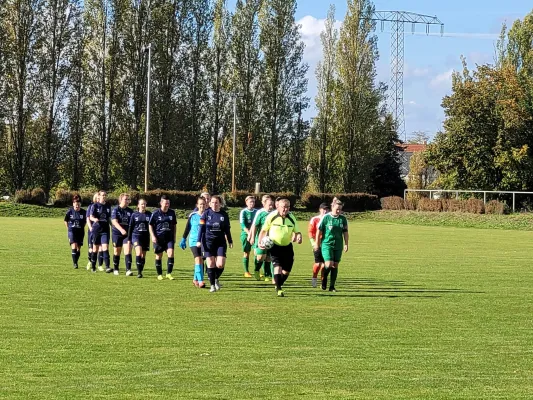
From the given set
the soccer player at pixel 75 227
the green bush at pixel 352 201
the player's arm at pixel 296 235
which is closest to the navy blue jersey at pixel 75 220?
the soccer player at pixel 75 227

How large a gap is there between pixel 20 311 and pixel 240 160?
66.3 meters

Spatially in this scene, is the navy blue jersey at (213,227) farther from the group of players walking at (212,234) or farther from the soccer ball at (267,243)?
the soccer ball at (267,243)

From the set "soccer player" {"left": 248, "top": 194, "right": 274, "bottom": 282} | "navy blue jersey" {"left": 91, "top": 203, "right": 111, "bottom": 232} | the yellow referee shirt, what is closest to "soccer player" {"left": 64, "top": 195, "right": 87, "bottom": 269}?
"navy blue jersey" {"left": 91, "top": 203, "right": 111, "bottom": 232}

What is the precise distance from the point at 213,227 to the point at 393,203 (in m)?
50.1

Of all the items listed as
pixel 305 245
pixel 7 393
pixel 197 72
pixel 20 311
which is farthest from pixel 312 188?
pixel 7 393

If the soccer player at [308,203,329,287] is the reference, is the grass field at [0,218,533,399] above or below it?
below

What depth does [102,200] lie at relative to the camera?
22.1 meters

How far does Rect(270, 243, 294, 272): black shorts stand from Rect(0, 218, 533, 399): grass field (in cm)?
61

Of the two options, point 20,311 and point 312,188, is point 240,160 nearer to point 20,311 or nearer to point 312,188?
point 312,188

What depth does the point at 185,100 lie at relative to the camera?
77.5 metres

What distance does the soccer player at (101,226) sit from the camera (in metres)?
22.2

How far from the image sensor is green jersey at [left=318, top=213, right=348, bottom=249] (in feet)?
59.7

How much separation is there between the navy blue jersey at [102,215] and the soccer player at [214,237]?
487 centimetres

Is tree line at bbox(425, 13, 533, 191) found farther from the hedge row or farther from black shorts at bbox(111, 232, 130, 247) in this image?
black shorts at bbox(111, 232, 130, 247)
